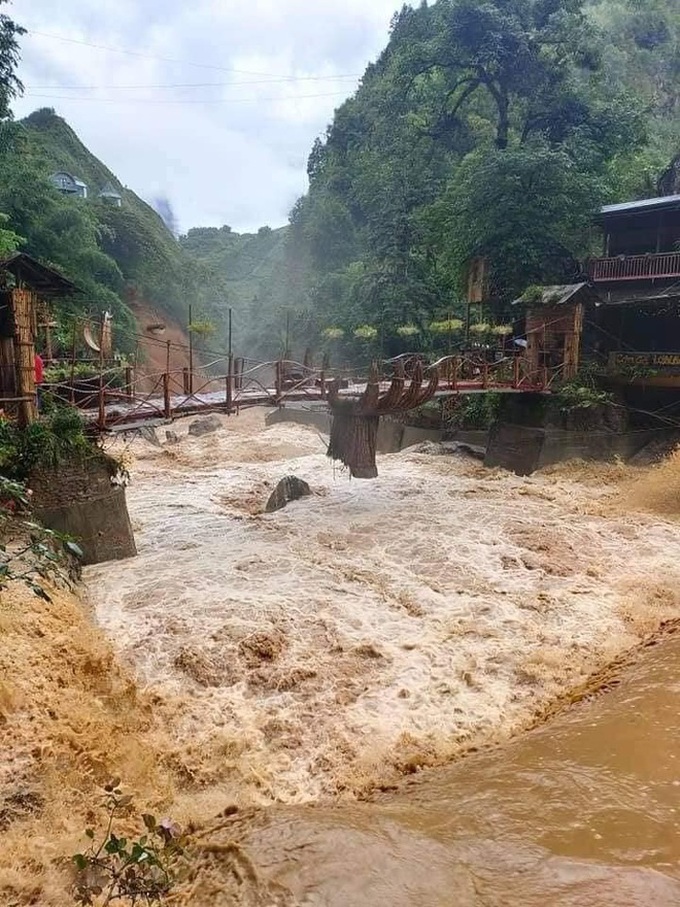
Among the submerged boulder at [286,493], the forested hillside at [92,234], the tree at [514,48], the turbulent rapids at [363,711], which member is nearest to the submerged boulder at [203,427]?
the forested hillside at [92,234]

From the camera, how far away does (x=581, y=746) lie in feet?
18.3

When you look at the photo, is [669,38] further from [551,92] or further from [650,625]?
[650,625]

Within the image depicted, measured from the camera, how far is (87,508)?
9.55 m

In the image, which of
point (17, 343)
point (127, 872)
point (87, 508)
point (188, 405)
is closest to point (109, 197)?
point (188, 405)

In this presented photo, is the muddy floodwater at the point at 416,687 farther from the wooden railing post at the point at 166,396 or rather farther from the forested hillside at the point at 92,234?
the forested hillside at the point at 92,234

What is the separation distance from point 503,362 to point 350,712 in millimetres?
13456

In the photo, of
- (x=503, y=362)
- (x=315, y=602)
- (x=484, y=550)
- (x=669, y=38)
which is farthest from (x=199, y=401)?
(x=669, y=38)

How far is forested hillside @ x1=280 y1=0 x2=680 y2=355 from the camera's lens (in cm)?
1966

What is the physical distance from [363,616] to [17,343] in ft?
21.3

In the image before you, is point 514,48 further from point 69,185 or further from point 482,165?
point 69,185

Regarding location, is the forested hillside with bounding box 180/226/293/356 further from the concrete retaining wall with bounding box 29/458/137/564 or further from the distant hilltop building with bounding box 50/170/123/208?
the concrete retaining wall with bounding box 29/458/137/564

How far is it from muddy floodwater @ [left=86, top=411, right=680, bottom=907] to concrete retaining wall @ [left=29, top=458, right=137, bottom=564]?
448 millimetres

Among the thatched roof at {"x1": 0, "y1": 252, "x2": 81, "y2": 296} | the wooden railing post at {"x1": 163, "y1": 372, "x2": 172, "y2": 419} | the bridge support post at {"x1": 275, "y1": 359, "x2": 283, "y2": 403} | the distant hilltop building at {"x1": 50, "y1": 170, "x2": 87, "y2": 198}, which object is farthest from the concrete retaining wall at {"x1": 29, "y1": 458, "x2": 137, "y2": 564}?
the distant hilltop building at {"x1": 50, "y1": 170, "x2": 87, "y2": 198}

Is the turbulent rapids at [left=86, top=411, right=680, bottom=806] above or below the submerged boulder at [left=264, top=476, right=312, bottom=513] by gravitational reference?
below
